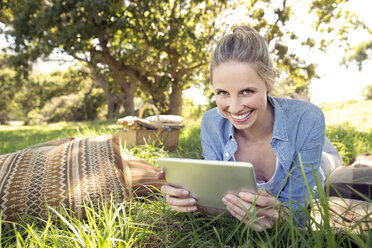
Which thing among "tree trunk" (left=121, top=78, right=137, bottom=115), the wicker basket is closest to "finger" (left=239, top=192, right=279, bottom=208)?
the wicker basket

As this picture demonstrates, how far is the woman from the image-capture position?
1411 millimetres

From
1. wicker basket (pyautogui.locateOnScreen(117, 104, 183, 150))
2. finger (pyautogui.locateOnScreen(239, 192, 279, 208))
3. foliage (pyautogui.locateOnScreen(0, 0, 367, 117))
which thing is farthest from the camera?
foliage (pyautogui.locateOnScreen(0, 0, 367, 117))

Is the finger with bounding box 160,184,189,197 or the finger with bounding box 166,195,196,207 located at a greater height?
the finger with bounding box 160,184,189,197

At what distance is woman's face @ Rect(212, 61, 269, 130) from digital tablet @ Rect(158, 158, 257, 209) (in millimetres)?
436

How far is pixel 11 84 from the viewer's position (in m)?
21.3

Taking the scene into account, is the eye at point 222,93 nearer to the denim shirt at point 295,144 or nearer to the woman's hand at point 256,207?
the denim shirt at point 295,144

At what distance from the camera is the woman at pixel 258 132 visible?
1.41 meters

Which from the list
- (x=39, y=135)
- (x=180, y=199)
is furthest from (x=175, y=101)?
(x=180, y=199)

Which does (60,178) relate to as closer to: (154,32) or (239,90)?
(239,90)

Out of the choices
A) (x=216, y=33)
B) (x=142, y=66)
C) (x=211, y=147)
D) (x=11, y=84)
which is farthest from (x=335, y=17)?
(x=11, y=84)

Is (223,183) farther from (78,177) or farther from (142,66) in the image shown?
(142,66)

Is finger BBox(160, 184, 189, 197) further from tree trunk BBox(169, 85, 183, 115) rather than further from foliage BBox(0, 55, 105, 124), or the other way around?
foliage BBox(0, 55, 105, 124)

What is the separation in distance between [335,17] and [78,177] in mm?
7786

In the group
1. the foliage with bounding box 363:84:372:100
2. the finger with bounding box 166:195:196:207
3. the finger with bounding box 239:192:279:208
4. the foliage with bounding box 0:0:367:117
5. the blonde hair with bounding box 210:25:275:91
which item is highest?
the foliage with bounding box 0:0:367:117
